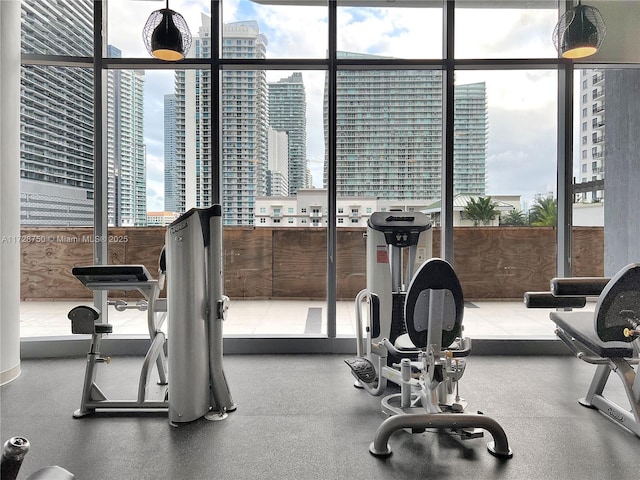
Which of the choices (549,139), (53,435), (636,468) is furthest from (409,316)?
(549,139)

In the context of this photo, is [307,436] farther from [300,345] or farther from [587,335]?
[587,335]

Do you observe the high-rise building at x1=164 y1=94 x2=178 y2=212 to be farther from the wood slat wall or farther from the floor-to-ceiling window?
the wood slat wall

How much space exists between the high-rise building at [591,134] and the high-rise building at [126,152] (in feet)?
15.1

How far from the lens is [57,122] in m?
4.28

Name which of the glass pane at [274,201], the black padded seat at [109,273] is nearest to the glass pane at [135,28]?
the glass pane at [274,201]

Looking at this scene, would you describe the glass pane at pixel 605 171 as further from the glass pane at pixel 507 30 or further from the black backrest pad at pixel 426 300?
the black backrest pad at pixel 426 300

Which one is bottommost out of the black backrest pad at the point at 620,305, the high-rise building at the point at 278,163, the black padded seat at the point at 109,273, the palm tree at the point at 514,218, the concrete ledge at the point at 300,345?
the concrete ledge at the point at 300,345

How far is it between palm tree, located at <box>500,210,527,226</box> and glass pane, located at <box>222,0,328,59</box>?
257 cm

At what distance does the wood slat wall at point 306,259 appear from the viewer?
172 inches

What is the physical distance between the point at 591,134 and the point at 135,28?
16.1ft

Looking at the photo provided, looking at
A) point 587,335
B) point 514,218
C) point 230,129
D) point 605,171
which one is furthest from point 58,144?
point 605,171

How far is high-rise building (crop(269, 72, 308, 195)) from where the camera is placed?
4410mm

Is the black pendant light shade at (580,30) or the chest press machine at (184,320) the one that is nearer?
the chest press machine at (184,320)

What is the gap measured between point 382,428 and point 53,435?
2.01 metres
